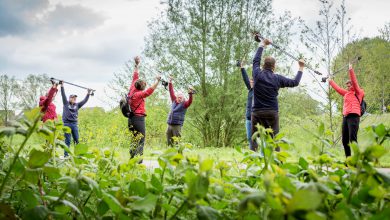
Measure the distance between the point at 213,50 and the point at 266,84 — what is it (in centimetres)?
1138

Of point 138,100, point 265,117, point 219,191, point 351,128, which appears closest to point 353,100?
point 351,128

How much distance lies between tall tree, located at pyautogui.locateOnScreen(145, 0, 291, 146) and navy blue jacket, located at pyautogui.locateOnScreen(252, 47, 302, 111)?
1053 centimetres

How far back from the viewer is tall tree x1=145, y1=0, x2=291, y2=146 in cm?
1688

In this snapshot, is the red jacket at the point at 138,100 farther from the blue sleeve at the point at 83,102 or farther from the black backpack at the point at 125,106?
the blue sleeve at the point at 83,102

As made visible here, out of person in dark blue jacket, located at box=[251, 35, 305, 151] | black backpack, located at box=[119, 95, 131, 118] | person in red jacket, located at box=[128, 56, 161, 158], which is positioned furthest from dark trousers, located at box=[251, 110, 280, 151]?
black backpack, located at box=[119, 95, 131, 118]

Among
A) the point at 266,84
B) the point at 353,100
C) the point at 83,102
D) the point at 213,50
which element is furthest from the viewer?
the point at 213,50

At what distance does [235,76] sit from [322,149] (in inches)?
621

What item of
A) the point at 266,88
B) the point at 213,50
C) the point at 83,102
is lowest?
the point at 266,88

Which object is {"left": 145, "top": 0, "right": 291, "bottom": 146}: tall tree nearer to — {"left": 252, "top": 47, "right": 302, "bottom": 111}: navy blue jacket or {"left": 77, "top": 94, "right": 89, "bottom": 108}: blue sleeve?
{"left": 77, "top": 94, "right": 89, "bottom": 108}: blue sleeve

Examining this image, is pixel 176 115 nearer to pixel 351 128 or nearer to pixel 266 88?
pixel 351 128

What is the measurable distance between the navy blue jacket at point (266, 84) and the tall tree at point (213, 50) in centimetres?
1053

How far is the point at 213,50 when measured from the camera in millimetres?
16984

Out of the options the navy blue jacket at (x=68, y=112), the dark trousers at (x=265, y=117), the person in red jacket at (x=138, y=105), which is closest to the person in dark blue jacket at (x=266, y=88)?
the dark trousers at (x=265, y=117)

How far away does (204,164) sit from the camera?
0.72 m
